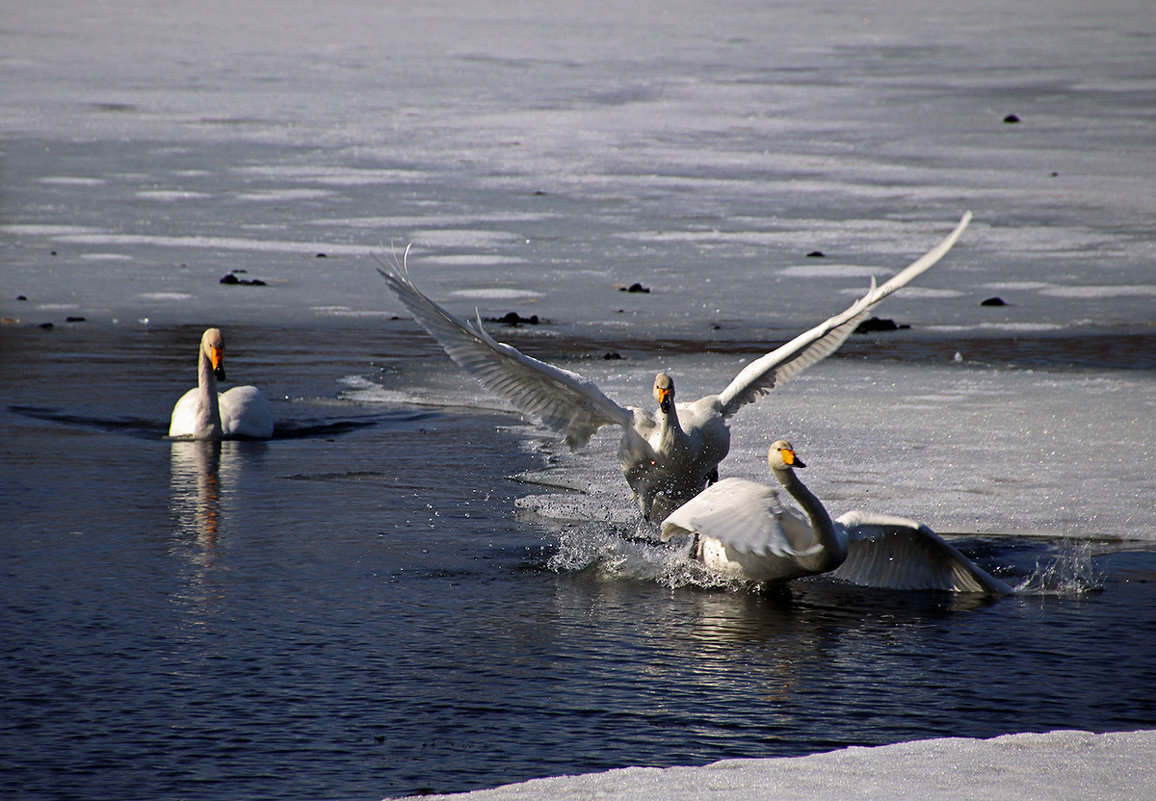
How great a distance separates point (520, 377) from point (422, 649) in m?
2.58

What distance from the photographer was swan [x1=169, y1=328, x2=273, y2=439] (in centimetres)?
962

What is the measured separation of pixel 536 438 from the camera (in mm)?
9594

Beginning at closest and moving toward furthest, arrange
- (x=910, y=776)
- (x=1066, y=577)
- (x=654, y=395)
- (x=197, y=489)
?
1. (x=910, y=776)
2. (x=1066, y=577)
3. (x=654, y=395)
4. (x=197, y=489)

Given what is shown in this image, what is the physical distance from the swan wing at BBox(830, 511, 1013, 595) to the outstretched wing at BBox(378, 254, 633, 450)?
1.56m

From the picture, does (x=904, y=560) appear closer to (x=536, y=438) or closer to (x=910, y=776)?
(x=910, y=776)

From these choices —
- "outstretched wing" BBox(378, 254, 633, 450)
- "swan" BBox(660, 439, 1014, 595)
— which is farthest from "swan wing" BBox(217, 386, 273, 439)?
"swan" BBox(660, 439, 1014, 595)

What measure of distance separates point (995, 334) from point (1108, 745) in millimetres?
8839

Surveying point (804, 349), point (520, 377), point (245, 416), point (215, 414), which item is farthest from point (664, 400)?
point (215, 414)

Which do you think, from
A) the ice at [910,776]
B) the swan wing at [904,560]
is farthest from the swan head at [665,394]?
the ice at [910,776]

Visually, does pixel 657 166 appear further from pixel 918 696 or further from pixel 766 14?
pixel 766 14

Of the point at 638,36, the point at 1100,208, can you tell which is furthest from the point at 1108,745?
the point at 638,36

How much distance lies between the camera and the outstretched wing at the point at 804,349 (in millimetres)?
7641

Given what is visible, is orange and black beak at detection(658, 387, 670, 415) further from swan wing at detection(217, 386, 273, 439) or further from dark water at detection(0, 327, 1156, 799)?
swan wing at detection(217, 386, 273, 439)

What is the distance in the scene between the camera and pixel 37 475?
27.2ft
